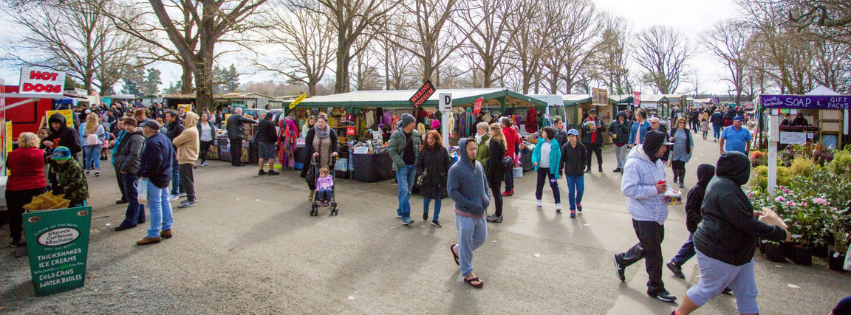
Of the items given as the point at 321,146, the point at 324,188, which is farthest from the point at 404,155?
the point at 321,146

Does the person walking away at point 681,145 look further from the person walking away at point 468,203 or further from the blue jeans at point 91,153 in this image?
the blue jeans at point 91,153

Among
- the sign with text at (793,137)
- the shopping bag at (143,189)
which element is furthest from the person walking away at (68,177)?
the sign with text at (793,137)

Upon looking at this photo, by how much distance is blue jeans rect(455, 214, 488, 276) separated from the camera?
4.60 meters

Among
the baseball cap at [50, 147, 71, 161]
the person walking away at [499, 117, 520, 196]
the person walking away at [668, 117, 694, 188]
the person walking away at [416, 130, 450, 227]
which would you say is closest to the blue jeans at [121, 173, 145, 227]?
the baseball cap at [50, 147, 71, 161]

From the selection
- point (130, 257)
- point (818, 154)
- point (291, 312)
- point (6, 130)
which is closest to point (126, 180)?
point (130, 257)

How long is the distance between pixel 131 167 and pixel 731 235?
7156mm

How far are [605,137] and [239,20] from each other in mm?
16457

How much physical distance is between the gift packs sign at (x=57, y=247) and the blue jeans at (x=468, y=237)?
3.68m

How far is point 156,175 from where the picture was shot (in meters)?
5.99

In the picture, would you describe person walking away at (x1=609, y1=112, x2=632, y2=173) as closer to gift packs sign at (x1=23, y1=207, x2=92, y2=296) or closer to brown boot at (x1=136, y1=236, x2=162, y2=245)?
brown boot at (x1=136, y1=236, x2=162, y2=245)

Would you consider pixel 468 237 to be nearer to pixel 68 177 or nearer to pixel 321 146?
pixel 321 146

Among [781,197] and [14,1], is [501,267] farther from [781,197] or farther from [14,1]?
[14,1]

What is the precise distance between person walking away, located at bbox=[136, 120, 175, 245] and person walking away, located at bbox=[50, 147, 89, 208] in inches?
26.7

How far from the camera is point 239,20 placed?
18.8m
